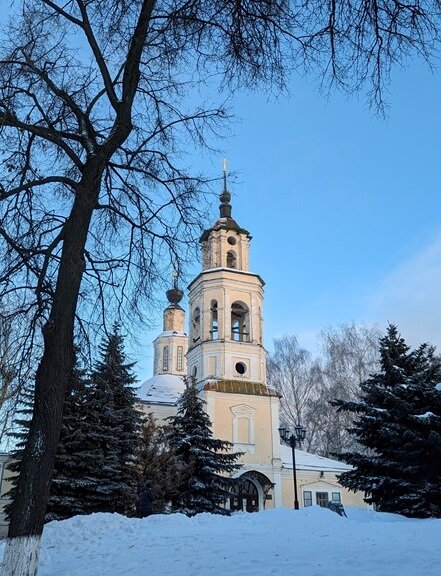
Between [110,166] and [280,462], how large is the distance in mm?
25789

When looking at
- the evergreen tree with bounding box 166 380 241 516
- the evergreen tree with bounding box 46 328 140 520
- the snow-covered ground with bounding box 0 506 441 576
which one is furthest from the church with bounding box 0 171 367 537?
the snow-covered ground with bounding box 0 506 441 576

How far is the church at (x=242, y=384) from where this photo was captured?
30391 millimetres

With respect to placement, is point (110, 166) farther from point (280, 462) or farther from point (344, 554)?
point (280, 462)

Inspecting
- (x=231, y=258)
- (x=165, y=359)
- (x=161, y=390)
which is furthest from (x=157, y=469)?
(x=165, y=359)

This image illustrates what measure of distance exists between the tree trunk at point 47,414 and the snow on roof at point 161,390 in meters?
31.4

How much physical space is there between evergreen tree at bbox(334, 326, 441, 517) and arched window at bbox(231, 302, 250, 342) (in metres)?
16.2

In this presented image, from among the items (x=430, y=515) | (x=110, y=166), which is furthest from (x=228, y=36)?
(x=430, y=515)

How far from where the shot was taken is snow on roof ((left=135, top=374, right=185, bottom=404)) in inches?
1500

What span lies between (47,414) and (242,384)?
27292mm

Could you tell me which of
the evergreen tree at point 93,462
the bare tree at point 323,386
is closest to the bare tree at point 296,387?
the bare tree at point 323,386

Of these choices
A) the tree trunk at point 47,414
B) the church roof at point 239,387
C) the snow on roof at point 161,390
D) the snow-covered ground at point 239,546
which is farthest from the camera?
the snow on roof at point 161,390

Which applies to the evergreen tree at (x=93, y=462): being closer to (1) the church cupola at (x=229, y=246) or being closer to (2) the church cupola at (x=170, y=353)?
(1) the church cupola at (x=229, y=246)

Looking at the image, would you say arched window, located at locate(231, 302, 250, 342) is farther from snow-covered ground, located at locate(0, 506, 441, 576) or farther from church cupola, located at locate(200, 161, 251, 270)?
snow-covered ground, located at locate(0, 506, 441, 576)

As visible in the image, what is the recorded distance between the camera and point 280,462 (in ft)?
100
